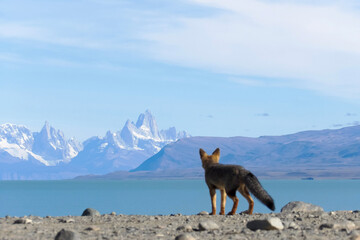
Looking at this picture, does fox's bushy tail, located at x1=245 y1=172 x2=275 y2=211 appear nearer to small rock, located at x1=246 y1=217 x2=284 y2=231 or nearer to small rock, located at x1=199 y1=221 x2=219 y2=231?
small rock, located at x1=246 y1=217 x2=284 y2=231

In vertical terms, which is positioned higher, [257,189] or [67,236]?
[257,189]

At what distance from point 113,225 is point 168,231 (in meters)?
2.57

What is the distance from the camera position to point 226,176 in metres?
21.0

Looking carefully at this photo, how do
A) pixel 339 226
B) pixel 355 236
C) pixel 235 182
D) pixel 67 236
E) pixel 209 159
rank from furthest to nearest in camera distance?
pixel 209 159 < pixel 235 182 < pixel 339 226 < pixel 355 236 < pixel 67 236

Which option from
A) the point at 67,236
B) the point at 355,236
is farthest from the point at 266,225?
the point at 67,236

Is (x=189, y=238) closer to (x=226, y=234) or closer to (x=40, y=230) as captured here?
(x=226, y=234)

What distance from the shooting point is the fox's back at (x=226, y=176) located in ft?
67.8

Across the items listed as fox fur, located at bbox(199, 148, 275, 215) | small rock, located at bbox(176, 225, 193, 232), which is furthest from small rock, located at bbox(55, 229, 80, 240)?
fox fur, located at bbox(199, 148, 275, 215)

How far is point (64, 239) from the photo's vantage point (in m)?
14.3

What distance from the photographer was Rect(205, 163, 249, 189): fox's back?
67.8 feet

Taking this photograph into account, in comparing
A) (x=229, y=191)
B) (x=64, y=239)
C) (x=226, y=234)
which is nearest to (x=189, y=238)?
(x=226, y=234)

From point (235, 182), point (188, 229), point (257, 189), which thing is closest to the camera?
point (188, 229)

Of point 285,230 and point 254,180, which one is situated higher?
point 254,180

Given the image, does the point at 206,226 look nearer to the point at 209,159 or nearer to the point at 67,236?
the point at 67,236
